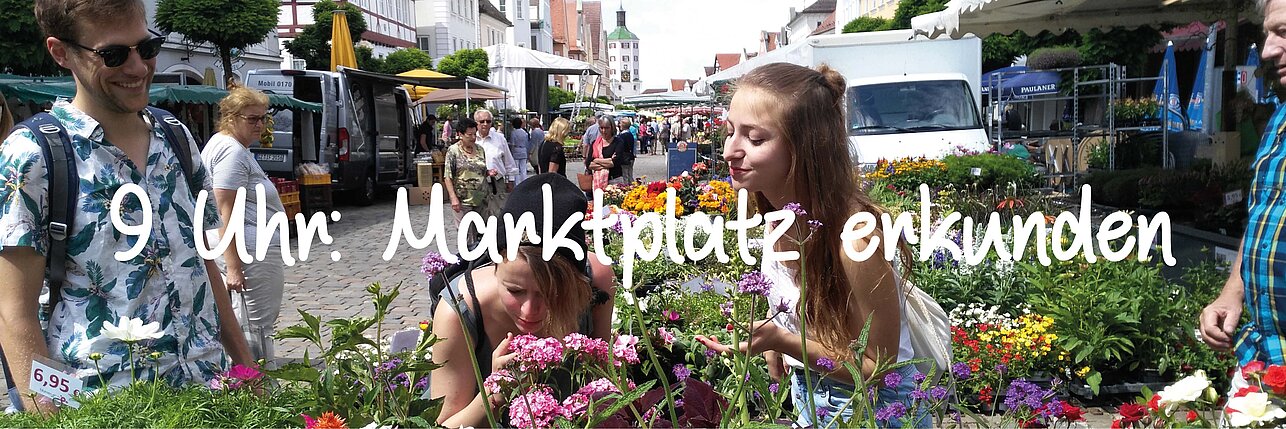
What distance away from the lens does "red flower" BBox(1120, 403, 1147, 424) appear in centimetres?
157

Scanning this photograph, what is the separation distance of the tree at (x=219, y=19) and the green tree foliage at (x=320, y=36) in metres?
12.9

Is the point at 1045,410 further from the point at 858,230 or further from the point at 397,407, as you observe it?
the point at 397,407

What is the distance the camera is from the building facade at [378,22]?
143 feet

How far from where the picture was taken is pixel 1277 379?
138 cm

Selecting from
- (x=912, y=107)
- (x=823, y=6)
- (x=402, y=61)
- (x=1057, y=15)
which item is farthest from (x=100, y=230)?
(x=823, y=6)

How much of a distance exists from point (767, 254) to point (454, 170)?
23.6ft

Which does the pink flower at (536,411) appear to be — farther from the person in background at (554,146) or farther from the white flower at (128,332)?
the person in background at (554,146)

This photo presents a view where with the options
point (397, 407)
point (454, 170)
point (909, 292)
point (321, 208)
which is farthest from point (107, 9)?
point (321, 208)

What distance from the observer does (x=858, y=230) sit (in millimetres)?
1927

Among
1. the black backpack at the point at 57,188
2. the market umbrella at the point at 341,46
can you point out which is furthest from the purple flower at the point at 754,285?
the market umbrella at the point at 341,46

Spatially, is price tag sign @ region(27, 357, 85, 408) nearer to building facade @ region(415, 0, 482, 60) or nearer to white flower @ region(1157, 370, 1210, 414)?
white flower @ region(1157, 370, 1210, 414)

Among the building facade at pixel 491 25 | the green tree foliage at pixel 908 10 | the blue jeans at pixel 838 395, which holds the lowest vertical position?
the blue jeans at pixel 838 395

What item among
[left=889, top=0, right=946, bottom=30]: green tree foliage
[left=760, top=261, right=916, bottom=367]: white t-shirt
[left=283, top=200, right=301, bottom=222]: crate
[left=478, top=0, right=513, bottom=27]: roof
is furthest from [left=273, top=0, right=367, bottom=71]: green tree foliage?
[left=478, top=0, right=513, bottom=27]: roof

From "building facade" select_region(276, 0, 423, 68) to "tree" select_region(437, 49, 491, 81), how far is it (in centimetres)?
338
